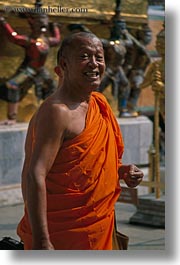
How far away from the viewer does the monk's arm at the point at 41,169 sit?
454cm

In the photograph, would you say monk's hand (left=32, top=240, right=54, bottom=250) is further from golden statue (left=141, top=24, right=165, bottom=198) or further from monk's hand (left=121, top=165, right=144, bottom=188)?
golden statue (left=141, top=24, right=165, bottom=198)

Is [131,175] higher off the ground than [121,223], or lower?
higher

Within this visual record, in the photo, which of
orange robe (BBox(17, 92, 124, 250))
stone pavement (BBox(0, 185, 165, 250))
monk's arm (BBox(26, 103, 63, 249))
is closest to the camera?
monk's arm (BBox(26, 103, 63, 249))

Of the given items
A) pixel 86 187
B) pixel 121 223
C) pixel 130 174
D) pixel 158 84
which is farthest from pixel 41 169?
pixel 158 84

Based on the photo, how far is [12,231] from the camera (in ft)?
21.7

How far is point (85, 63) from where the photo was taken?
469 centimetres

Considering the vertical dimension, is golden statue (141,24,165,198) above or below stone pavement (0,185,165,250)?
above

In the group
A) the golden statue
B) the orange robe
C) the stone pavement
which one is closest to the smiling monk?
the orange robe

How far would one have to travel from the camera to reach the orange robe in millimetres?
4648

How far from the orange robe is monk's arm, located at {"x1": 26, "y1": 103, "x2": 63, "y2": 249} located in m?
0.07

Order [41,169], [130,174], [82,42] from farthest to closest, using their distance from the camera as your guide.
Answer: [130,174]
[82,42]
[41,169]

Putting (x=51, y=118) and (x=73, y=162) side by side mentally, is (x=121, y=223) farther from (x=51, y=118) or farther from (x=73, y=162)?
(x=51, y=118)

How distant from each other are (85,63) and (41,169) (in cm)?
57

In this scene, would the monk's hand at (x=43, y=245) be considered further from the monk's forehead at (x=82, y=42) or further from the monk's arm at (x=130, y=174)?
the monk's forehead at (x=82, y=42)
